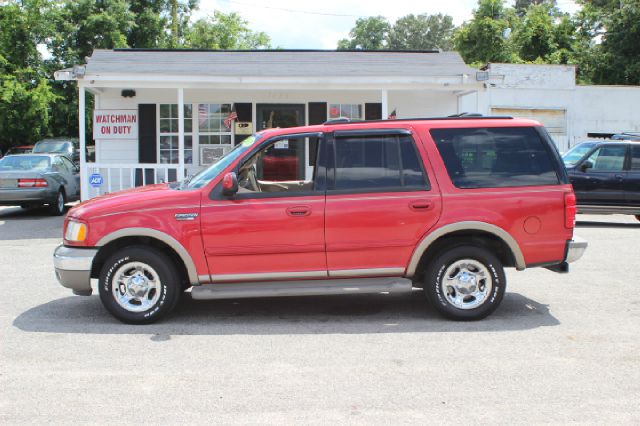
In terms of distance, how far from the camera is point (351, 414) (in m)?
4.27

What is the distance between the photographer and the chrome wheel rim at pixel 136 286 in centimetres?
632

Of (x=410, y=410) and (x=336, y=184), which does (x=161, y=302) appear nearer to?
(x=336, y=184)

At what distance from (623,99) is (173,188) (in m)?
22.8

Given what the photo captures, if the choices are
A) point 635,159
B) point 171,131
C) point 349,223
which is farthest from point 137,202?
point 635,159

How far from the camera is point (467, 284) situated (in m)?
6.50

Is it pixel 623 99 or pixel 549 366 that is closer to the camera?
pixel 549 366

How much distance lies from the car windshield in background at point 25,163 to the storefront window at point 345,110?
6.88m

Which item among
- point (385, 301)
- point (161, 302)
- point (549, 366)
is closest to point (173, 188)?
point (161, 302)

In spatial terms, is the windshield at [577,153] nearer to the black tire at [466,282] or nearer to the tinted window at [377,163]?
the black tire at [466,282]

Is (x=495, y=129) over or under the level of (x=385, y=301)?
over

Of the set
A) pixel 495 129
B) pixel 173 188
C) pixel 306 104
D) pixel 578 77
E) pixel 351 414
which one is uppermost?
pixel 578 77

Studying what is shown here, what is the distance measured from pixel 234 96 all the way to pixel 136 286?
10.8 m

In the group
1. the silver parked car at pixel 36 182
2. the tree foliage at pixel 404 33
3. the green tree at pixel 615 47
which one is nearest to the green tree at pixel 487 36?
the green tree at pixel 615 47

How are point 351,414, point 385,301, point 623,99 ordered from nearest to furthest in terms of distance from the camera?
point 351,414
point 385,301
point 623,99
